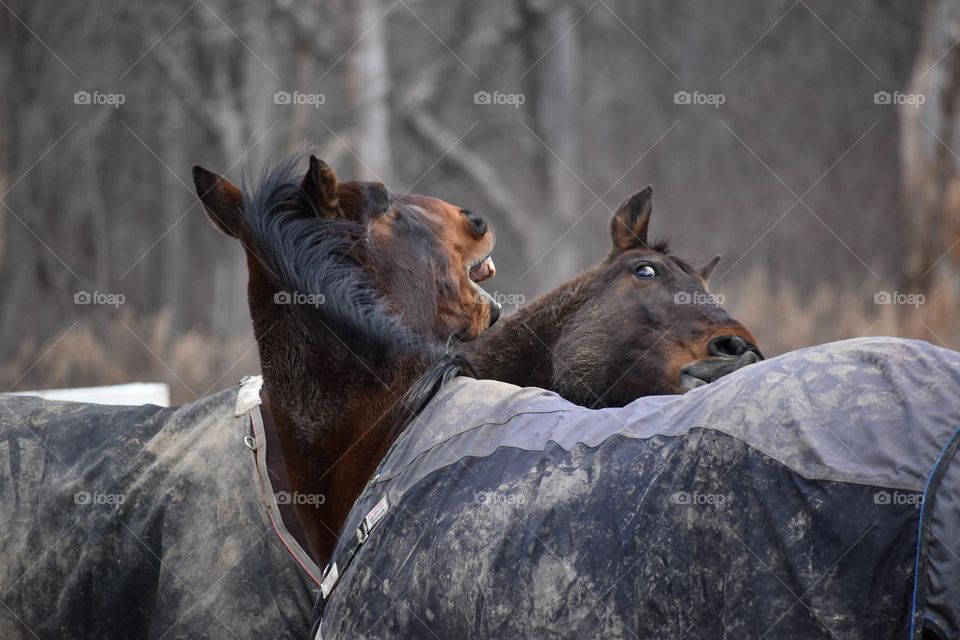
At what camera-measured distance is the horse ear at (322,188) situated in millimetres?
2959

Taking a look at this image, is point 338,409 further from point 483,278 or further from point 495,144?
point 495,144

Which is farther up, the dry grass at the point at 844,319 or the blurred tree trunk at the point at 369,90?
the blurred tree trunk at the point at 369,90

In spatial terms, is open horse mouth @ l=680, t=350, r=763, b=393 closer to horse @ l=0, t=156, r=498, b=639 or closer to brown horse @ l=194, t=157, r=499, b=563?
horse @ l=0, t=156, r=498, b=639

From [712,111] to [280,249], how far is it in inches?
846

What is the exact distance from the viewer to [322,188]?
118 inches

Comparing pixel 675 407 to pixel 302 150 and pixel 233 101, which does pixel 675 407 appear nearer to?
pixel 302 150

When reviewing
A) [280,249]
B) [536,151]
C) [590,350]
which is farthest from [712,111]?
[280,249]

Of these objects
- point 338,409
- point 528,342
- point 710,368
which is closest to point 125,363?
point 528,342

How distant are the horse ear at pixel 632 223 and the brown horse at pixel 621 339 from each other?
0.18m

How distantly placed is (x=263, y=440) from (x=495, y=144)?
79.5 ft

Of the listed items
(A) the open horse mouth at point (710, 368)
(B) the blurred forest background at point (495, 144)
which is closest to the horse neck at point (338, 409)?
(A) the open horse mouth at point (710, 368)

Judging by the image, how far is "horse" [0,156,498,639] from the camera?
286 centimetres

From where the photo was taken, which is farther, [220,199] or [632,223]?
[632,223]

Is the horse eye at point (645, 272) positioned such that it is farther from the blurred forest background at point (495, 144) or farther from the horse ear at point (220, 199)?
the horse ear at point (220, 199)
